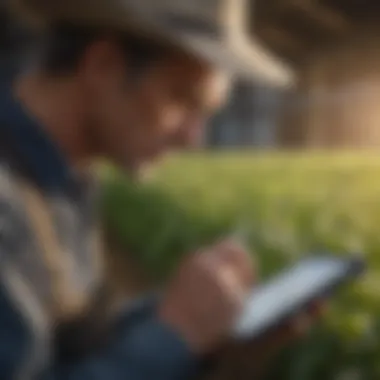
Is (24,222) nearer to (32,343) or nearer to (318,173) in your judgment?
(32,343)

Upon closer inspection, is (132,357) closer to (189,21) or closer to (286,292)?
(286,292)

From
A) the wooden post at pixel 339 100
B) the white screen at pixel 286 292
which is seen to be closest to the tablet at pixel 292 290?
the white screen at pixel 286 292

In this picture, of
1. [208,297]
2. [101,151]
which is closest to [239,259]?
[208,297]

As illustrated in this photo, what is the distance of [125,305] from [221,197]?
0.16m

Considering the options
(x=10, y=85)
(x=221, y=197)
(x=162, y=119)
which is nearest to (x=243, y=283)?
(x=221, y=197)

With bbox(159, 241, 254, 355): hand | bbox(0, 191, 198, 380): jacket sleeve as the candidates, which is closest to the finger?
bbox(159, 241, 254, 355): hand

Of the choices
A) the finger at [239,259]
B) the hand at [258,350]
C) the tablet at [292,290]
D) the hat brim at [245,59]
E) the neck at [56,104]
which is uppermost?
the neck at [56,104]

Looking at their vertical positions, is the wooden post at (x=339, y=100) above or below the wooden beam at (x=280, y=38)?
below

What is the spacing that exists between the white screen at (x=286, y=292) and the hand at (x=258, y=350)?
17mm

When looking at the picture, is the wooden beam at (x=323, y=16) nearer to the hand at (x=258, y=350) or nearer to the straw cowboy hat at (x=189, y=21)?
the straw cowboy hat at (x=189, y=21)

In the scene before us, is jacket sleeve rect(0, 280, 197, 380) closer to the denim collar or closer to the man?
the man

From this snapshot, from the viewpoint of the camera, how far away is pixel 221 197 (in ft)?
3.48

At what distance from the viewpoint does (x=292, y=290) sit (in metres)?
1.01

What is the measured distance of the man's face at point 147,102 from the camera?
1.06 meters
